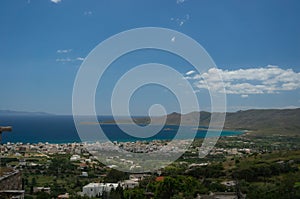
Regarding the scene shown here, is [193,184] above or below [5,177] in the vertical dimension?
Result: below

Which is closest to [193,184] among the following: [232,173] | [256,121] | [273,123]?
[232,173]

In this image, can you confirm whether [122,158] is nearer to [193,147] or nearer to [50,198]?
[50,198]

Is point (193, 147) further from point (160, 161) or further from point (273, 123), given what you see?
point (273, 123)

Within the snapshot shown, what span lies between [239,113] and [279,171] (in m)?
64.2

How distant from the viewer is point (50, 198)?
40.1 ft

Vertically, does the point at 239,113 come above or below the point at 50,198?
above

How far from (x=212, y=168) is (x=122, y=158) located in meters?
6.22

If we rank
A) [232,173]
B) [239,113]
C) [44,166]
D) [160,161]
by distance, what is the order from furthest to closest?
[239,113], [44,166], [160,161], [232,173]

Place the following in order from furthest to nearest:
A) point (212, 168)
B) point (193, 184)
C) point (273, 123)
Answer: point (273, 123) → point (212, 168) → point (193, 184)

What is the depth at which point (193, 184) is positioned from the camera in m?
12.2

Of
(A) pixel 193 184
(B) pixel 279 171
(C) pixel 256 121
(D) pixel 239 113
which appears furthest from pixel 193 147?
(D) pixel 239 113

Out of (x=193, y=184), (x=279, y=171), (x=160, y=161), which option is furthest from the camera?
(x=160, y=161)

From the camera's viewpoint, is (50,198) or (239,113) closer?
(50,198)

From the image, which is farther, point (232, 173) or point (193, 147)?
point (193, 147)
